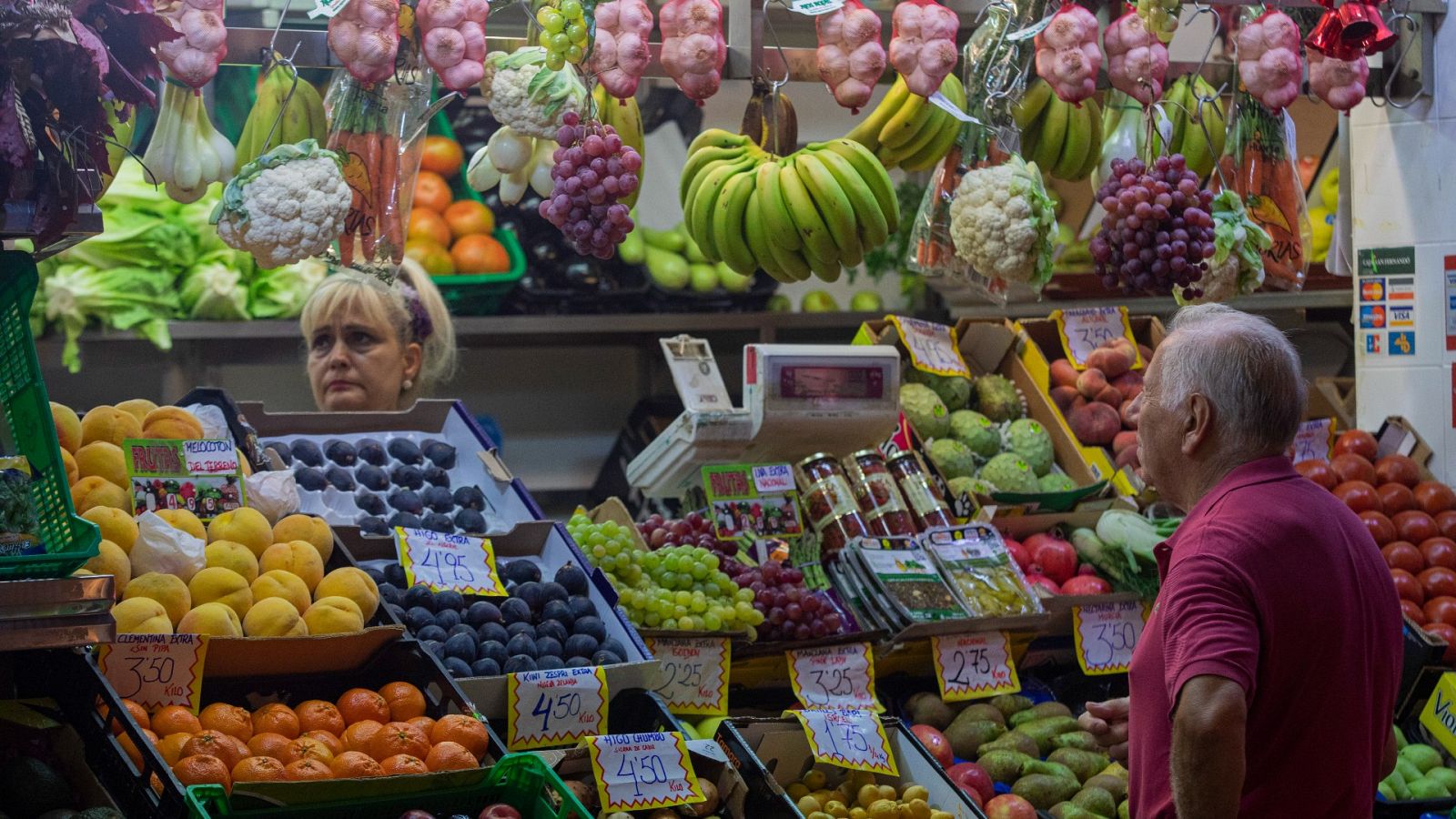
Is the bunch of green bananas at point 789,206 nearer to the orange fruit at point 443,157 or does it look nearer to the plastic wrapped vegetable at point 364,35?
the plastic wrapped vegetable at point 364,35

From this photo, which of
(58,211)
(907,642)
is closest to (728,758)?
(907,642)

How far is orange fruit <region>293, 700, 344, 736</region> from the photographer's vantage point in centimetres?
217

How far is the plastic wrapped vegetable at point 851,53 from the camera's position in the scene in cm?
289

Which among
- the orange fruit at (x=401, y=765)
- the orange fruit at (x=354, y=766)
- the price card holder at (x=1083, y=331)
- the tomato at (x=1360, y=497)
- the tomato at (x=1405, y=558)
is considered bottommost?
the tomato at (x=1405, y=558)

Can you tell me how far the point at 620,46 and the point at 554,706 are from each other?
1199 millimetres

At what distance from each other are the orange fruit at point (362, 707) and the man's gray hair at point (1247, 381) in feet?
4.05

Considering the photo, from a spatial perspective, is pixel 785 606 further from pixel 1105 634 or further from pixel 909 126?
pixel 909 126

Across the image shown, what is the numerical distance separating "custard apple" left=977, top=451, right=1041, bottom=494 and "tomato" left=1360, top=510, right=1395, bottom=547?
0.84 m

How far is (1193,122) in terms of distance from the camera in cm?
332

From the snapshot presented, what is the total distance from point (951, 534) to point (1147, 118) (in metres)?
1.02

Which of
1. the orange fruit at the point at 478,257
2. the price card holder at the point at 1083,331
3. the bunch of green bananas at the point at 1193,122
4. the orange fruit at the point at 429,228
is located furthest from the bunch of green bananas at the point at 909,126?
the orange fruit at the point at 429,228

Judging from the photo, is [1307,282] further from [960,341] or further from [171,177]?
[171,177]

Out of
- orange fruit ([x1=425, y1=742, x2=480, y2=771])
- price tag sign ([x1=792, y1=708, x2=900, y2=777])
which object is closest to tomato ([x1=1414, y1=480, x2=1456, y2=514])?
price tag sign ([x1=792, y1=708, x2=900, y2=777])

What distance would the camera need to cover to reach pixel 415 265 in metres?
4.46
